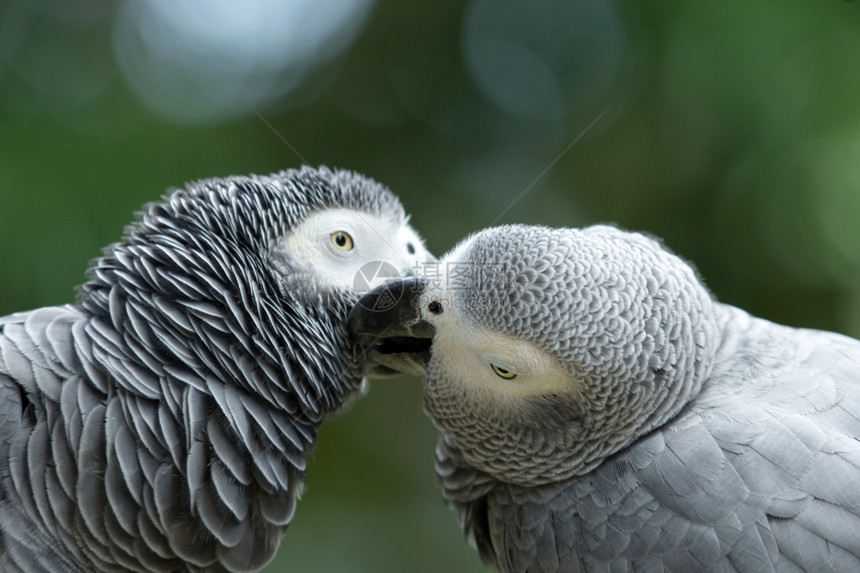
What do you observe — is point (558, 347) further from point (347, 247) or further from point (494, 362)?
point (347, 247)

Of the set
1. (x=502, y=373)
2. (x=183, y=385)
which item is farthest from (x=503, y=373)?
(x=183, y=385)

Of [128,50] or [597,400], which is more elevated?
[597,400]

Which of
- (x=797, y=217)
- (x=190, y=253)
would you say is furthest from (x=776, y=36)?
(x=190, y=253)

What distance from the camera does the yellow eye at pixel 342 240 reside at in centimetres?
117

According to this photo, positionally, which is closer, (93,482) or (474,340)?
(93,482)

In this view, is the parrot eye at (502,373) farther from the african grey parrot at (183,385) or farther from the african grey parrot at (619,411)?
the african grey parrot at (183,385)

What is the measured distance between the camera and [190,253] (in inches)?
40.2

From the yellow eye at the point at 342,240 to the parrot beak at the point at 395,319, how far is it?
13cm

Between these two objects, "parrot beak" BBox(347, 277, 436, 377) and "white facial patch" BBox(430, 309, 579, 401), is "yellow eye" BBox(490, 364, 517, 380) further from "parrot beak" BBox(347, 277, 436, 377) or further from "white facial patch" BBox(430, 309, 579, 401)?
"parrot beak" BBox(347, 277, 436, 377)

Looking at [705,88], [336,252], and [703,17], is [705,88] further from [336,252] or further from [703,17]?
[336,252]

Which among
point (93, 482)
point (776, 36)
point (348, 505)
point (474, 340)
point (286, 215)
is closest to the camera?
point (93, 482)

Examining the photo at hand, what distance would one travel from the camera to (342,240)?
1.19 meters

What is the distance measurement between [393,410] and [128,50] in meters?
1.68

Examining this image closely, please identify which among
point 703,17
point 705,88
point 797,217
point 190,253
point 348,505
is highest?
point 703,17
